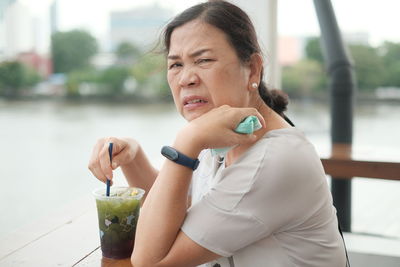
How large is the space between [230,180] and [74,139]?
176 inches

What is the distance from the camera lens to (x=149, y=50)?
138 centimetres

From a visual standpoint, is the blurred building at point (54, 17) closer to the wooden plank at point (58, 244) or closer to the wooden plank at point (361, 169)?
the wooden plank at point (361, 169)

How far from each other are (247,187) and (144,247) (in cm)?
25

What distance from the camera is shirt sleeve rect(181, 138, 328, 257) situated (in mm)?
907

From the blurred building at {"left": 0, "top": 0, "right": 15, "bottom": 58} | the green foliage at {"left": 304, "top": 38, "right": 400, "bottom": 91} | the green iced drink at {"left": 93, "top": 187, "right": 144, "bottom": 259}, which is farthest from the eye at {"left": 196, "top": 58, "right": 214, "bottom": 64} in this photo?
the green foliage at {"left": 304, "top": 38, "right": 400, "bottom": 91}

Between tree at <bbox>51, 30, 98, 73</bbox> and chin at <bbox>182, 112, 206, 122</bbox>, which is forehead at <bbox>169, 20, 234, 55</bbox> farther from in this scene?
tree at <bbox>51, 30, 98, 73</bbox>

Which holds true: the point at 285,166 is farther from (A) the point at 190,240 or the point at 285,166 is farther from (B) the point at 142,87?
(B) the point at 142,87

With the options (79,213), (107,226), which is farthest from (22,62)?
(107,226)

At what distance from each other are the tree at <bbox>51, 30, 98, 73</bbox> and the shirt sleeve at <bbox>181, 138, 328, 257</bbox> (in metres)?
3.84

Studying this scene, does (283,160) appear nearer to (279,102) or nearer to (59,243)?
(279,102)

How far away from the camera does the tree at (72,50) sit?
4.52 metres

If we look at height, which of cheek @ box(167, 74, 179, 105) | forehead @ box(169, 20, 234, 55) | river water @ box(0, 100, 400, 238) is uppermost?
forehead @ box(169, 20, 234, 55)

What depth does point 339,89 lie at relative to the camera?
9.18ft

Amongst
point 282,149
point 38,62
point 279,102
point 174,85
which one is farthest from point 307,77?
point 282,149
